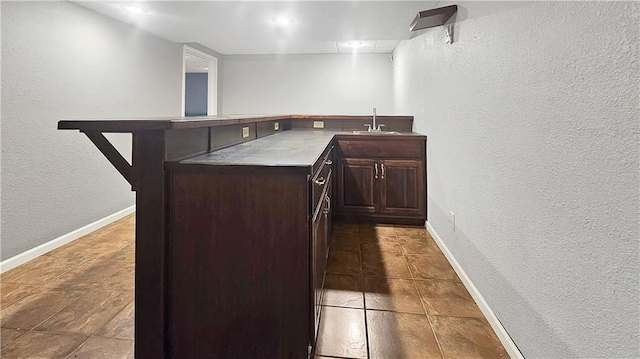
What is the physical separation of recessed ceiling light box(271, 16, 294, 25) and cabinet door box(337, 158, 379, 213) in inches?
65.9

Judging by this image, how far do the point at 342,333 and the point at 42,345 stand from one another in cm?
135

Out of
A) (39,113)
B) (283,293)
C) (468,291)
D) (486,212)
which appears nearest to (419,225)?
(468,291)

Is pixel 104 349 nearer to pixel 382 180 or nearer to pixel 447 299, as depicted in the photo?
pixel 447 299

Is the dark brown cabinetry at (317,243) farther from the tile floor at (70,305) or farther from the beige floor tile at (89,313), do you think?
the beige floor tile at (89,313)

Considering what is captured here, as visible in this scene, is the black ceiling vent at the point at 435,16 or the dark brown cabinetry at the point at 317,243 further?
the black ceiling vent at the point at 435,16

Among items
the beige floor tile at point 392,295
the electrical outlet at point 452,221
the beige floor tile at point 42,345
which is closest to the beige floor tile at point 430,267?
the beige floor tile at point 392,295

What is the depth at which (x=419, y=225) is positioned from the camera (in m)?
3.15

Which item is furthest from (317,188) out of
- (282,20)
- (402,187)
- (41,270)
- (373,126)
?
(282,20)

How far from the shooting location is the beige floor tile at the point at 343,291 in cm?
179

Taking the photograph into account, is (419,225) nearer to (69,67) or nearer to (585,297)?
(585,297)

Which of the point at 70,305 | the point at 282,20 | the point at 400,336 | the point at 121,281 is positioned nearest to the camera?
the point at 400,336

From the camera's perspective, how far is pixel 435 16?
7.39ft

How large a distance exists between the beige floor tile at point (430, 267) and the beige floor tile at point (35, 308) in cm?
208

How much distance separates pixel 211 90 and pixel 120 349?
4762 mm
